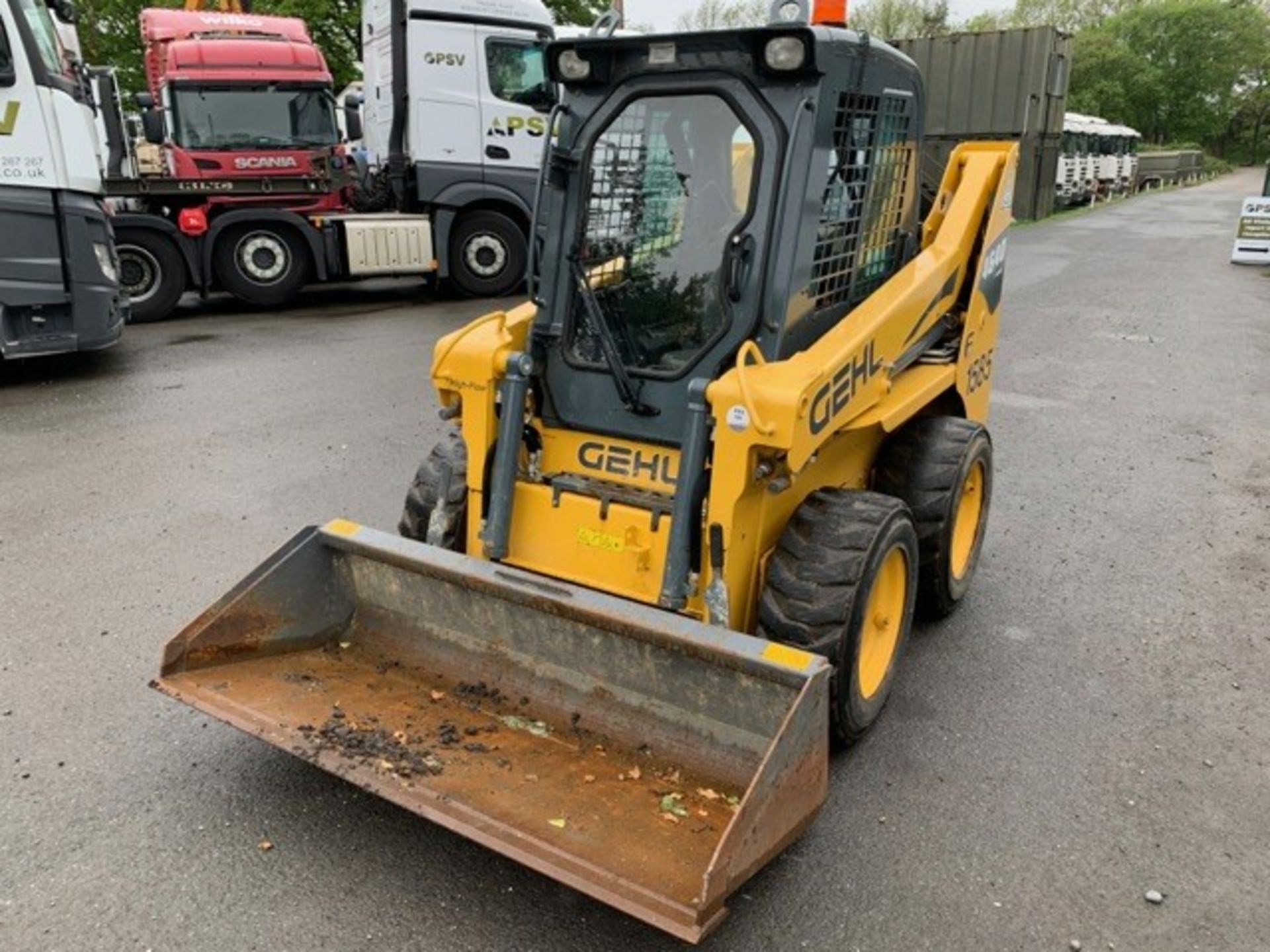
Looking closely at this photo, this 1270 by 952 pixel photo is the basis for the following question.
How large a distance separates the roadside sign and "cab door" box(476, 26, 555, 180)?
11790mm

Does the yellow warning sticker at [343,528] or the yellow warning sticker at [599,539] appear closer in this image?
the yellow warning sticker at [599,539]

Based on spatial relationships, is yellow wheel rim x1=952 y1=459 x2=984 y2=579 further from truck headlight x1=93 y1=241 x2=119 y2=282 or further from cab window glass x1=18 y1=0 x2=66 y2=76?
cab window glass x1=18 y1=0 x2=66 y2=76

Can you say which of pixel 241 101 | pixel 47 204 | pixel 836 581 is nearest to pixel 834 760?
pixel 836 581

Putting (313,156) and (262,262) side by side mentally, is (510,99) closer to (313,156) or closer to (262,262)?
(313,156)

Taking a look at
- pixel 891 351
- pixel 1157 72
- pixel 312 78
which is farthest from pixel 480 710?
pixel 1157 72

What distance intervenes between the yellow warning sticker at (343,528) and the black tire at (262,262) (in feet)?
31.7

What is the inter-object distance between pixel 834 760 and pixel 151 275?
10.9 metres

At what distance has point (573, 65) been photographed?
3.56 metres

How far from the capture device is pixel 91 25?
824 inches

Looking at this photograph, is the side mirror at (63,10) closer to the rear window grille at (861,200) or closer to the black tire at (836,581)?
the rear window grille at (861,200)

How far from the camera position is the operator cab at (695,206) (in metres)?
3.32

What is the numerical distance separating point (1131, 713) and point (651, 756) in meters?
1.91

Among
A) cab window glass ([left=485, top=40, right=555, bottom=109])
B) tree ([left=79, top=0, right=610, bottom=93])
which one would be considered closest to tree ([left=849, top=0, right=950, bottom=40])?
tree ([left=79, top=0, right=610, bottom=93])

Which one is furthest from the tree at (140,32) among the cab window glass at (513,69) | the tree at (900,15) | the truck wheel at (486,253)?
the tree at (900,15)
